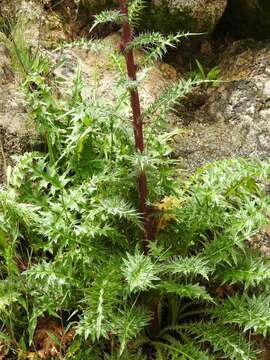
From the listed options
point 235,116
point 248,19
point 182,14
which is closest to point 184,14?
point 182,14

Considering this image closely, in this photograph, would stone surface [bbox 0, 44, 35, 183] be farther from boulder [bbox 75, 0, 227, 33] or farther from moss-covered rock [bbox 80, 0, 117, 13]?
boulder [bbox 75, 0, 227, 33]

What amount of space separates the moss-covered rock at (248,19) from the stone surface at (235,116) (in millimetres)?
100

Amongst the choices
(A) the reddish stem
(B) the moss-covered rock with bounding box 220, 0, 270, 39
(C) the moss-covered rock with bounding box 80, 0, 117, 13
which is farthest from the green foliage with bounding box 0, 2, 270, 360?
(B) the moss-covered rock with bounding box 220, 0, 270, 39

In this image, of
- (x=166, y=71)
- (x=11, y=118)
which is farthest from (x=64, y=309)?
(x=166, y=71)

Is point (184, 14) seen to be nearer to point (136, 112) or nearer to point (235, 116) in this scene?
point (235, 116)

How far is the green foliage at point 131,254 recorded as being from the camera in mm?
1942

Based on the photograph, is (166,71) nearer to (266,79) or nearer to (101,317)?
(266,79)

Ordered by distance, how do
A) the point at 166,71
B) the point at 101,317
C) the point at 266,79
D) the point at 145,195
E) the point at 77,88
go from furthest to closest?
the point at 166,71 → the point at 266,79 → the point at 77,88 → the point at 145,195 → the point at 101,317

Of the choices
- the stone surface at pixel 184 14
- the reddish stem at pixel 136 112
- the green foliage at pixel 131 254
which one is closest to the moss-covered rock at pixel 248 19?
the stone surface at pixel 184 14

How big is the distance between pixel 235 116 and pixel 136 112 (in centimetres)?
112

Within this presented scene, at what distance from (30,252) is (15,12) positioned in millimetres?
1529

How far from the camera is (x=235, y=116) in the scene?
2.82 meters

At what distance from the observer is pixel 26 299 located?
2135mm

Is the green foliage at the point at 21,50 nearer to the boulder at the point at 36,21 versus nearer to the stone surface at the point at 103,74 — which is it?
the boulder at the point at 36,21
